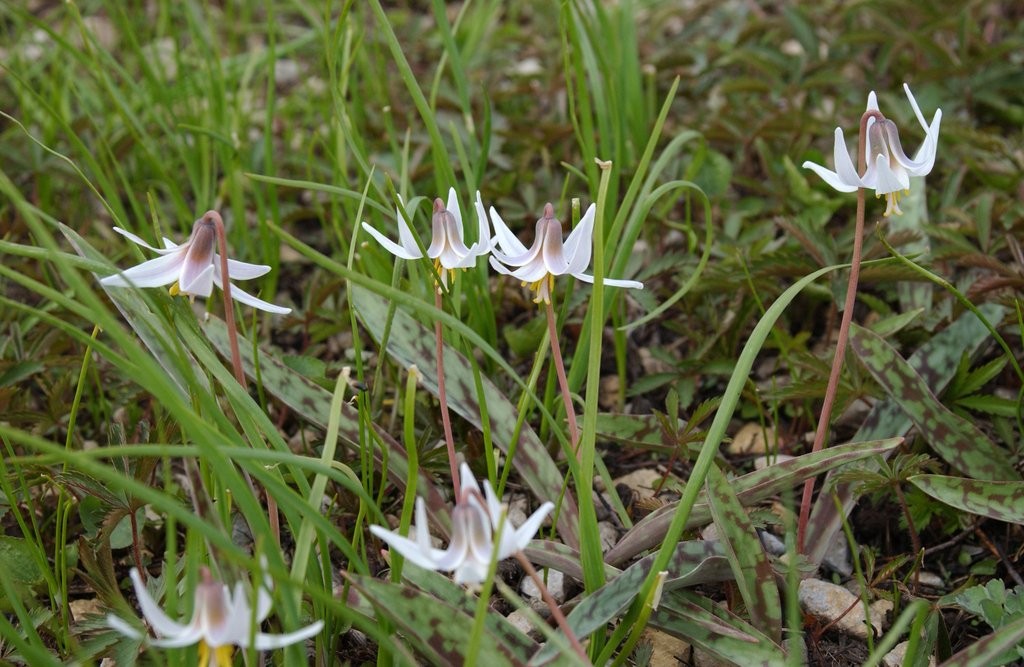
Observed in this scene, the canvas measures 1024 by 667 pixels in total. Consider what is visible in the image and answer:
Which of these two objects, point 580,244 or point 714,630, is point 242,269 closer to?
point 580,244

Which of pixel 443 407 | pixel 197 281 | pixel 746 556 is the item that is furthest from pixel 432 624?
pixel 197 281

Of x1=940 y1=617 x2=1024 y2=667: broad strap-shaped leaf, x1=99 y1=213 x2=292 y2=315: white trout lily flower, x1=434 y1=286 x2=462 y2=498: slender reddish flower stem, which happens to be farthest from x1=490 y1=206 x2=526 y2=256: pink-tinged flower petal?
x1=940 y1=617 x2=1024 y2=667: broad strap-shaped leaf

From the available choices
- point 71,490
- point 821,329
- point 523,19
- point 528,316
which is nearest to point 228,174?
point 528,316

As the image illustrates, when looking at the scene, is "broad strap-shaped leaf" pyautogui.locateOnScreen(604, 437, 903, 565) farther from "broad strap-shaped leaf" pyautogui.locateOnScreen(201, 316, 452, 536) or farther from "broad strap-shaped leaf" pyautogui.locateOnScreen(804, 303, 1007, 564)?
"broad strap-shaped leaf" pyautogui.locateOnScreen(201, 316, 452, 536)

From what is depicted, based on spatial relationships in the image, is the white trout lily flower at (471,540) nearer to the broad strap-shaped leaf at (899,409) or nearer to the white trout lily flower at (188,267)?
the white trout lily flower at (188,267)

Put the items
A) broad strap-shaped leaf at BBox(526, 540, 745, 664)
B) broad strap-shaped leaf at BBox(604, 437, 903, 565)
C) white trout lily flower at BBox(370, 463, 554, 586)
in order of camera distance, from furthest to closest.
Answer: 1. broad strap-shaped leaf at BBox(604, 437, 903, 565)
2. broad strap-shaped leaf at BBox(526, 540, 745, 664)
3. white trout lily flower at BBox(370, 463, 554, 586)

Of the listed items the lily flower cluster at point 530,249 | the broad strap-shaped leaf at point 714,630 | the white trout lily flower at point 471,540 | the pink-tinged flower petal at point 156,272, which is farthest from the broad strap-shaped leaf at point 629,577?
the pink-tinged flower petal at point 156,272
